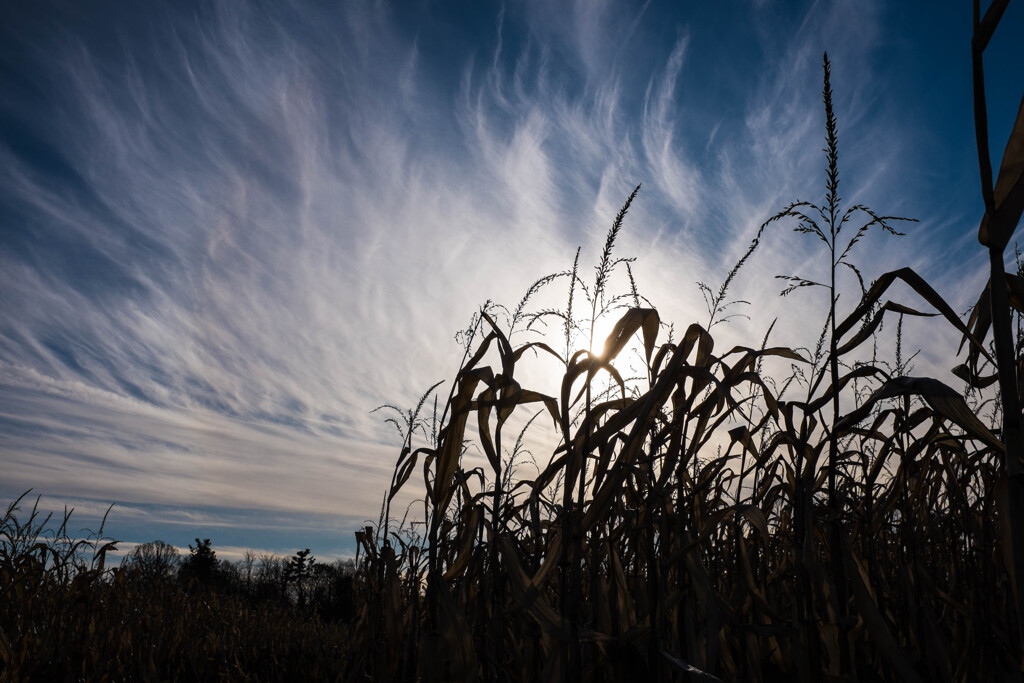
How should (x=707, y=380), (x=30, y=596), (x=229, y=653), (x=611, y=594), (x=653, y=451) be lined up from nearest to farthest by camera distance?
(x=707, y=380), (x=653, y=451), (x=611, y=594), (x=30, y=596), (x=229, y=653)

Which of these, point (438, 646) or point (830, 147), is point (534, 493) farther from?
point (830, 147)

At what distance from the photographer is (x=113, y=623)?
4.95m

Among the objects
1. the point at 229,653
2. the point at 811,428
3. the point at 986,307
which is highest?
the point at 986,307

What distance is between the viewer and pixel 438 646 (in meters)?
1.43

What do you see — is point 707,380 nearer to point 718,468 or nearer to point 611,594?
point 718,468

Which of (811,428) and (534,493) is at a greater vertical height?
(811,428)

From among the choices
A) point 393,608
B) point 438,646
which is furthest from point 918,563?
point 393,608

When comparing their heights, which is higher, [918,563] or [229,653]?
[918,563]

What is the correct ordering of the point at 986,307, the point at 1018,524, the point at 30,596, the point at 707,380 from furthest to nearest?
the point at 30,596 < the point at 707,380 < the point at 986,307 < the point at 1018,524

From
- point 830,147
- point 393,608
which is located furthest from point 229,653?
point 830,147

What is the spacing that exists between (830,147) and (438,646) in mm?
1515

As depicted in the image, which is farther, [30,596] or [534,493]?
[30,596]

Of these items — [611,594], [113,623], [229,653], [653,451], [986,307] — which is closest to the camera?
[986,307]

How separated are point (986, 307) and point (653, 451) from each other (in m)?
0.77
